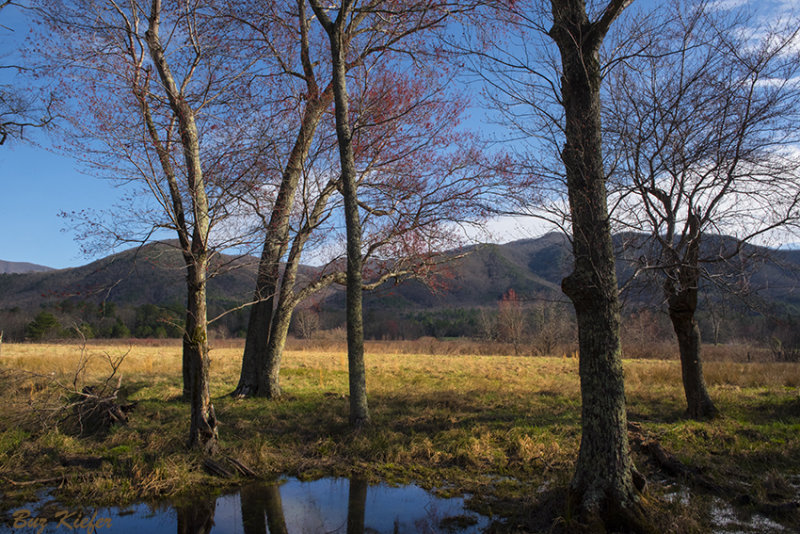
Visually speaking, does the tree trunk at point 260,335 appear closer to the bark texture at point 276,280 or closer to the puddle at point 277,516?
the bark texture at point 276,280

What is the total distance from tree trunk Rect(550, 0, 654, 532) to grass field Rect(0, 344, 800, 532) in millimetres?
541

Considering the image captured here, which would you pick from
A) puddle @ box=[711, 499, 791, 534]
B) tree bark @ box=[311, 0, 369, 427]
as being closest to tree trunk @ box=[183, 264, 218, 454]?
tree bark @ box=[311, 0, 369, 427]

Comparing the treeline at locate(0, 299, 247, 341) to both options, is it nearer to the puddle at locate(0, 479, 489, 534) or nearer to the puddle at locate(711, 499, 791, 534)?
the puddle at locate(0, 479, 489, 534)

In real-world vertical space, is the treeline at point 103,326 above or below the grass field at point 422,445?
above

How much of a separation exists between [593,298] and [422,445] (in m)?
4.13

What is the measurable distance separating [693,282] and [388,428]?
258 inches

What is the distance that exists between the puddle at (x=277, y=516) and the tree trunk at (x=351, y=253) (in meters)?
2.50

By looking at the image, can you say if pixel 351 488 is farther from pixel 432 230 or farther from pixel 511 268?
pixel 511 268

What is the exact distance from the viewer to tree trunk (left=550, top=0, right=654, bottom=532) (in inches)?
182

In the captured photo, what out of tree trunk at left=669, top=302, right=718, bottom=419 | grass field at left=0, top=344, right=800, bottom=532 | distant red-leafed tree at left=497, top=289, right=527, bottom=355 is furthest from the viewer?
distant red-leafed tree at left=497, top=289, right=527, bottom=355

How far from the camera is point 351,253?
885 centimetres

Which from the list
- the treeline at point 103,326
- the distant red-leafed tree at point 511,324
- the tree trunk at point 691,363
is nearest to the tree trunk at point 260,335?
the tree trunk at point 691,363

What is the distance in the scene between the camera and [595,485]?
465cm

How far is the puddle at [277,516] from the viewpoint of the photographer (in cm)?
500
